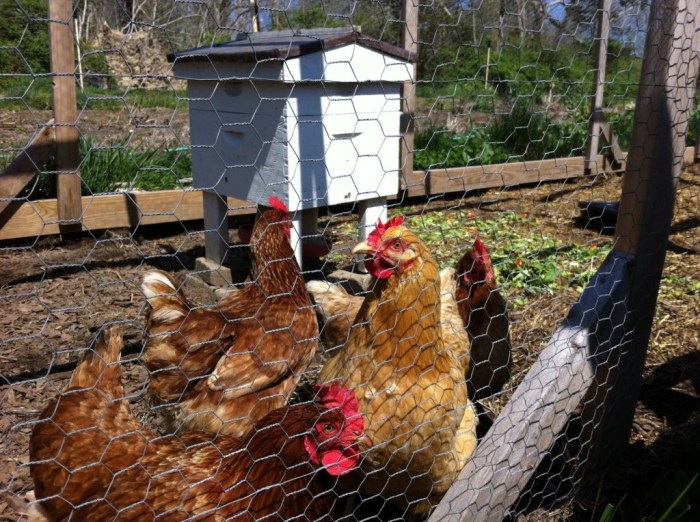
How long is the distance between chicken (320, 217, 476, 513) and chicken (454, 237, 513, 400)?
0.53m

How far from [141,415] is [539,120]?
445 centimetres

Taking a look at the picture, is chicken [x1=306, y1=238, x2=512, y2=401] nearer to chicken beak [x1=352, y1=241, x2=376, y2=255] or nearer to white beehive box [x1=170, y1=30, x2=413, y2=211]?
white beehive box [x1=170, y1=30, x2=413, y2=211]

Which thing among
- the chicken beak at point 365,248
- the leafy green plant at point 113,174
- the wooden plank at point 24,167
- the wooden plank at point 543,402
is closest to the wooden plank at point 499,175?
the leafy green plant at point 113,174

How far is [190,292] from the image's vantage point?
3.03 m

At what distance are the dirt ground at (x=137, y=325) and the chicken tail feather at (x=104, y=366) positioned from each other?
0.24 feet

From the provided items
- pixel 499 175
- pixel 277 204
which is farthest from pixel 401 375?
pixel 499 175

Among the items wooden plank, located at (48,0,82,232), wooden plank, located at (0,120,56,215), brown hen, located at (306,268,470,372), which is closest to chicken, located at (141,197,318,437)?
brown hen, located at (306,268,470,372)

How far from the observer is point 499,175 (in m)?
4.81

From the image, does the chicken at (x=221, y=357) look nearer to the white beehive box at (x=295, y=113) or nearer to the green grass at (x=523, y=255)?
the white beehive box at (x=295, y=113)

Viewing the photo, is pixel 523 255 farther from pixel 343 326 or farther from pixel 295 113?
pixel 295 113

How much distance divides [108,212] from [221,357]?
1.96 meters

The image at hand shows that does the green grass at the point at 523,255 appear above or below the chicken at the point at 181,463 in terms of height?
below

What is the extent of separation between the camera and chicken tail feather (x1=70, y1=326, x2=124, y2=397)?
1.38m

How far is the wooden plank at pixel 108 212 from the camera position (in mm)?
3123
